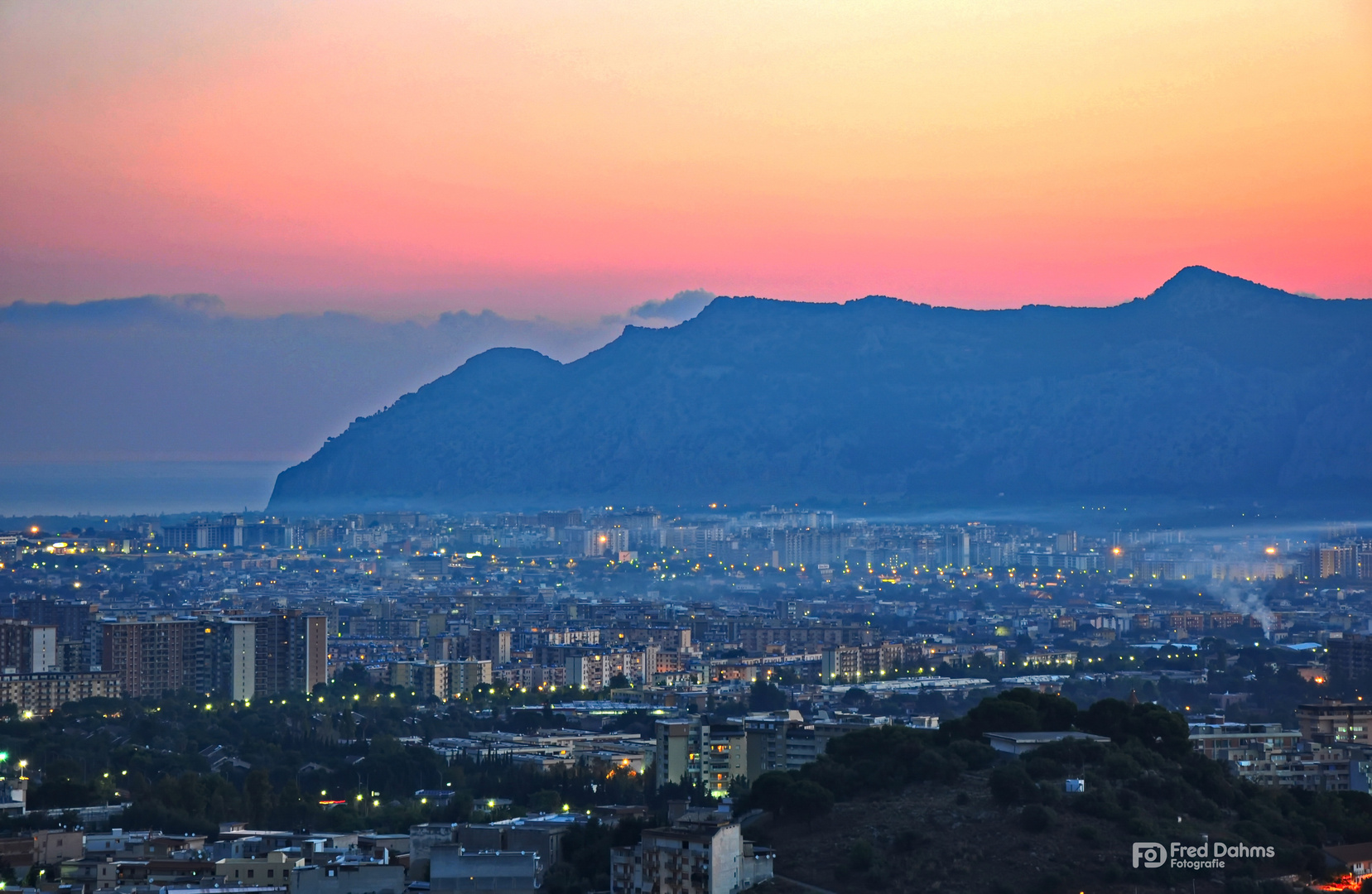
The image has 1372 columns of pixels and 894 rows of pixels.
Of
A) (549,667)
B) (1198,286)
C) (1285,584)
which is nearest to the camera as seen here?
(549,667)

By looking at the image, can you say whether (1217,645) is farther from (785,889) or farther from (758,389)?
(758,389)

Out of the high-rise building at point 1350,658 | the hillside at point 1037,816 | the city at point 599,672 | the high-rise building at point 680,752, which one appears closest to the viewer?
the hillside at point 1037,816

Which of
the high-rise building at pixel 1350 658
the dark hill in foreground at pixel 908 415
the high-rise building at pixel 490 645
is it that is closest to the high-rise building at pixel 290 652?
the high-rise building at pixel 490 645

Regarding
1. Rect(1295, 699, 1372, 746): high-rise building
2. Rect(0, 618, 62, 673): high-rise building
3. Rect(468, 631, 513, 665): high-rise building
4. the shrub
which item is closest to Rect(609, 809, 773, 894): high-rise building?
the shrub

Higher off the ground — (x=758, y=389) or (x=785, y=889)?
(x=758, y=389)

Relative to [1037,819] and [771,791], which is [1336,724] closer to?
[771,791]

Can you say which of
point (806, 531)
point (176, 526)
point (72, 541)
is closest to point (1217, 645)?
point (806, 531)

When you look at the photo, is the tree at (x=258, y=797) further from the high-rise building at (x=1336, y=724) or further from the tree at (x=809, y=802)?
the high-rise building at (x=1336, y=724)

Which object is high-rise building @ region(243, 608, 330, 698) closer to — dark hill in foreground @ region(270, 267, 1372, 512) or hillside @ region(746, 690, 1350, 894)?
hillside @ region(746, 690, 1350, 894)
